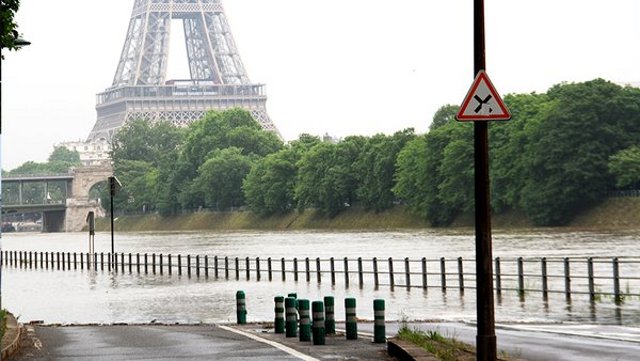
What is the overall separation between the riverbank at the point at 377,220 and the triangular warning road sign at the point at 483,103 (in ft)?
300

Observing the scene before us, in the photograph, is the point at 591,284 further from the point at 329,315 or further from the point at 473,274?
the point at 473,274

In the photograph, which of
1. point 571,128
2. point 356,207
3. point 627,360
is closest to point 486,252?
point 627,360

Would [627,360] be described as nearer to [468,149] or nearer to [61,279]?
[61,279]

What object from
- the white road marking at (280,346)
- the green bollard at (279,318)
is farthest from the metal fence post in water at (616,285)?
the green bollard at (279,318)

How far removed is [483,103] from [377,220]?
12939 cm

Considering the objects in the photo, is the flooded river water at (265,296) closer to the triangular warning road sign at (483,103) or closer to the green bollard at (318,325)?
the green bollard at (318,325)

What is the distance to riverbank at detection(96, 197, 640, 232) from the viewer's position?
357 ft

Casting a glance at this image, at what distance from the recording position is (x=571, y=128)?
111 meters

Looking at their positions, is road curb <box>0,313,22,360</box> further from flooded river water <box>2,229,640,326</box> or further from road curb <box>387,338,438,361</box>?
flooded river water <box>2,229,640,326</box>

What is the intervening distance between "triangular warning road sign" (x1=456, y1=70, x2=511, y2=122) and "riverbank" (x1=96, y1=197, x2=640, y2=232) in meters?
91.3

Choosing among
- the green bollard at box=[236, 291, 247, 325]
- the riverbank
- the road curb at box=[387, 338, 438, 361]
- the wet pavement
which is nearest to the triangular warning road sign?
the road curb at box=[387, 338, 438, 361]

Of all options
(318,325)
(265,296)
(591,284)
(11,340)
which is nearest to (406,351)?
(318,325)

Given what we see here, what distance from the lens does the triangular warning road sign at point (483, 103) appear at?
16.6 m

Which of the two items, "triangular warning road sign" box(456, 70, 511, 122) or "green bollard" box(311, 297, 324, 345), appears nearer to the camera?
"triangular warning road sign" box(456, 70, 511, 122)
